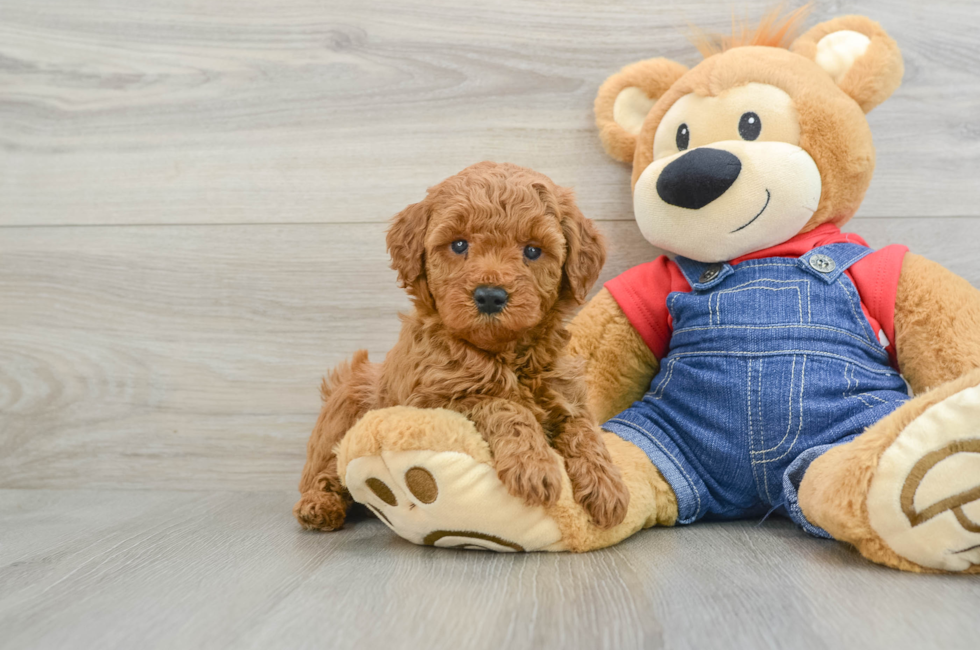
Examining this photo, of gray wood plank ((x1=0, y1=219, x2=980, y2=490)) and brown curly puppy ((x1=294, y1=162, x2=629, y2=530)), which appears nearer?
brown curly puppy ((x1=294, y1=162, x2=629, y2=530))

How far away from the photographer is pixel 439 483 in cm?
83

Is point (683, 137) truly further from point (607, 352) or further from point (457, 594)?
point (457, 594)

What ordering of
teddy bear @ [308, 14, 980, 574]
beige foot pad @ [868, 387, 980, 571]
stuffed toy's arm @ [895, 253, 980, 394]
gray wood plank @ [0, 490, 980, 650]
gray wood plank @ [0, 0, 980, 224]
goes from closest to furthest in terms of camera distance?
gray wood plank @ [0, 490, 980, 650], beige foot pad @ [868, 387, 980, 571], teddy bear @ [308, 14, 980, 574], stuffed toy's arm @ [895, 253, 980, 394], gray wood plank @ [0, 0, 980, 224]

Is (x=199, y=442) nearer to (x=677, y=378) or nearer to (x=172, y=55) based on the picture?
(x=172, y=55)

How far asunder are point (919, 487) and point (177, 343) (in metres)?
1.27

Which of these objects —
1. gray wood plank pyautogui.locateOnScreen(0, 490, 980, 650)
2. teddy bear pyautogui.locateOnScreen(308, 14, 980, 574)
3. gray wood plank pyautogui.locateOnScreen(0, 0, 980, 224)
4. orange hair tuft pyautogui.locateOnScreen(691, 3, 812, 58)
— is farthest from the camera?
gray wood plank pyautogui.locateOnScreen(0, 0, 980, 224)

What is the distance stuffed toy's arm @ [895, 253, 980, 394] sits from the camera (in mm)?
983

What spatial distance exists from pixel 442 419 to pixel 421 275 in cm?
19

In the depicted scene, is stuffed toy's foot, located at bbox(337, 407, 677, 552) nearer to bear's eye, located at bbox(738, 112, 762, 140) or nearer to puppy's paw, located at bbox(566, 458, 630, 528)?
puppy's paw, located at bbox(566, 458, 630, 528)

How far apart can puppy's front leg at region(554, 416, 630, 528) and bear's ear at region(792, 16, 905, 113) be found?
28.1 inches

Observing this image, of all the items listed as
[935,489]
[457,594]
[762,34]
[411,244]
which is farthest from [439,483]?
[762,34]

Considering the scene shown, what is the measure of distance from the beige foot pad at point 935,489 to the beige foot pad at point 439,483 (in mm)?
375

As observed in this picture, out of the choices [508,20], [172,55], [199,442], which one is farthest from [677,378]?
[172,55]

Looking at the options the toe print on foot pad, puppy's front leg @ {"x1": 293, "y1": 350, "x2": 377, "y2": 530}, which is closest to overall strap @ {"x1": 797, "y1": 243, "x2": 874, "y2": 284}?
the toe print on foot pad
